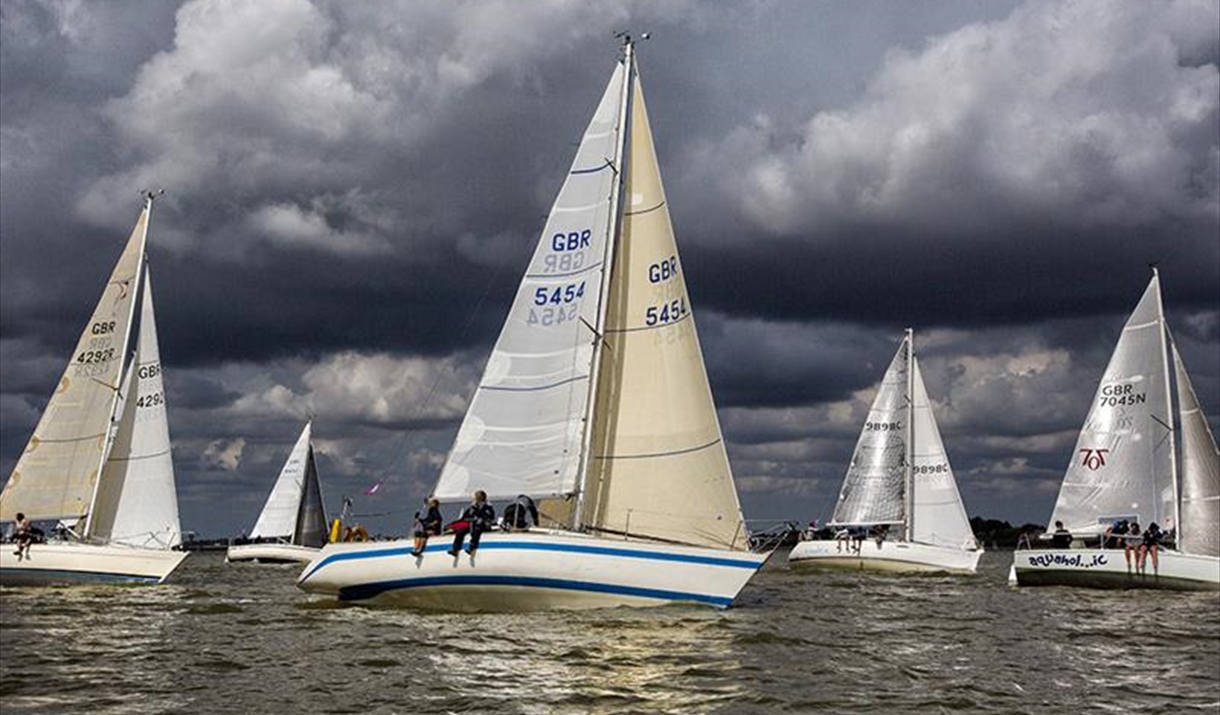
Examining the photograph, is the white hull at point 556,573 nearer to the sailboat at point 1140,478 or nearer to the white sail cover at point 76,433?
the white sail cover at point 76,433

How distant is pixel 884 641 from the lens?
966 inches

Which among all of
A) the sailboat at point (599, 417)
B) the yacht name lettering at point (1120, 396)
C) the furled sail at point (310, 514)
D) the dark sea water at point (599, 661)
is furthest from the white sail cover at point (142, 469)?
the furled sail at point (310, 514)

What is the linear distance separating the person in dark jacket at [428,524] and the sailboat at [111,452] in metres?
15.9

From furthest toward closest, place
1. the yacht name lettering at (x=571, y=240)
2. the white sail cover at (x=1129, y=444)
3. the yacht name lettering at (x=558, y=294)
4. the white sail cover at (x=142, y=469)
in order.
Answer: the white sail cover at (x=1129, y=444) < the white sail cover at (x=142, y=469) < the yacht name lettering at (x=571, y=240) < the yacht name lettering at (x=558, y=294)

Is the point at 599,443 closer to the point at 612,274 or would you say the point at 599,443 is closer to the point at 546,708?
the point at 612,274

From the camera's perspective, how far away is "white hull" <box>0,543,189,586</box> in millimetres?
36938

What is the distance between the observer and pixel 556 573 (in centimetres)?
2467

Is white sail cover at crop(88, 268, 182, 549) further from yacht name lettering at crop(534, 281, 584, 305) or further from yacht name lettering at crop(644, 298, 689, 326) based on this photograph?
yacht name lettering at crop(644, 298, 689, 326)

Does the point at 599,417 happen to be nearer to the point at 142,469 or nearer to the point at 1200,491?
the point at 142,469

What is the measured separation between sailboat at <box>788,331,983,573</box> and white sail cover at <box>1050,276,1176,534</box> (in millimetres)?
11899

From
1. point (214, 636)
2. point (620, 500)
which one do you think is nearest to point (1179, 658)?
point (620, 500)

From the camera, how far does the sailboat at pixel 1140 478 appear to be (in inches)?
1645

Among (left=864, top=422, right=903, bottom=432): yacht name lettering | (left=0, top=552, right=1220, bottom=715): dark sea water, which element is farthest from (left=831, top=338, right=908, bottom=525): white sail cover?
(left=0, top=552, right=1220, bottom=715): dark sea water

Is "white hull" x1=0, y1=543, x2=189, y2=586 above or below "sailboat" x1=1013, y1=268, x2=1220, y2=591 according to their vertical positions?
below
